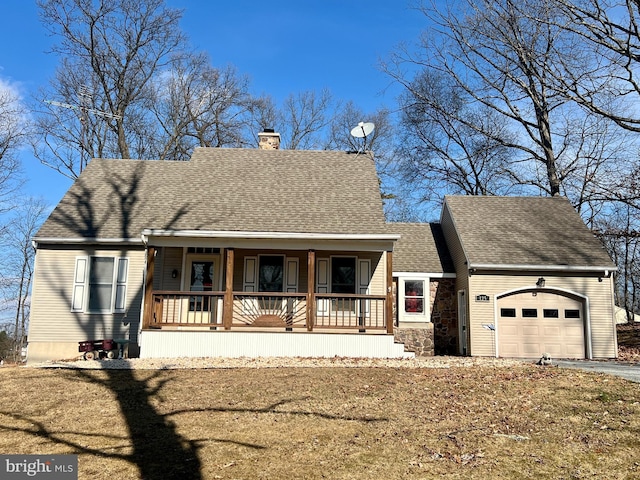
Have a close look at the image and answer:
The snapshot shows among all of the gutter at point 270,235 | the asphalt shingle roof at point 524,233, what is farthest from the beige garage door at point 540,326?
the gutter at point 270,235

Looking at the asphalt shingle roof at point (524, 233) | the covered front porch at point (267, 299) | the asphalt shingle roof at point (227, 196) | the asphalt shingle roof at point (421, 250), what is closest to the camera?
the covered front porch at point (267, 299)

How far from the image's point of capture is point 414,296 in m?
15.9

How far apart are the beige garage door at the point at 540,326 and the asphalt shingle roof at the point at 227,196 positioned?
4849 millimetres

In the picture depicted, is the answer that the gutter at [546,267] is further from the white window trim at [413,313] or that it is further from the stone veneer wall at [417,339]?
the stone veneer wall at [417,339]

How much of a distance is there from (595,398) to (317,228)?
23.7 feet

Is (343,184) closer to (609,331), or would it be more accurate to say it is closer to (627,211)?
(609,331)

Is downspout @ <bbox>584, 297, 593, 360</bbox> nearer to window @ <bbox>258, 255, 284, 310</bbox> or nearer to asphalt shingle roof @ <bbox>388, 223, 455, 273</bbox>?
asphalt shingle roof @ <bbox>388, 223, 455, 273</bbox>

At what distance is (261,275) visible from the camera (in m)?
14.4

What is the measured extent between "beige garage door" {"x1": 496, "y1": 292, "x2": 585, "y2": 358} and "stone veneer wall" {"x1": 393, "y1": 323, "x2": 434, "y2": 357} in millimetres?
1986

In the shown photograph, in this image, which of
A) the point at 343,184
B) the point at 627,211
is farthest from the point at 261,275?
the point at 627,211

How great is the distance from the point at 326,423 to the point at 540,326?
9.84 m

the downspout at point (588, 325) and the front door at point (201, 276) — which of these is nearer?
the front door at point (201, 276)

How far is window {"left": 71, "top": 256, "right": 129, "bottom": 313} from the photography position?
13961 mm

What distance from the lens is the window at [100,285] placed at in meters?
14.0
